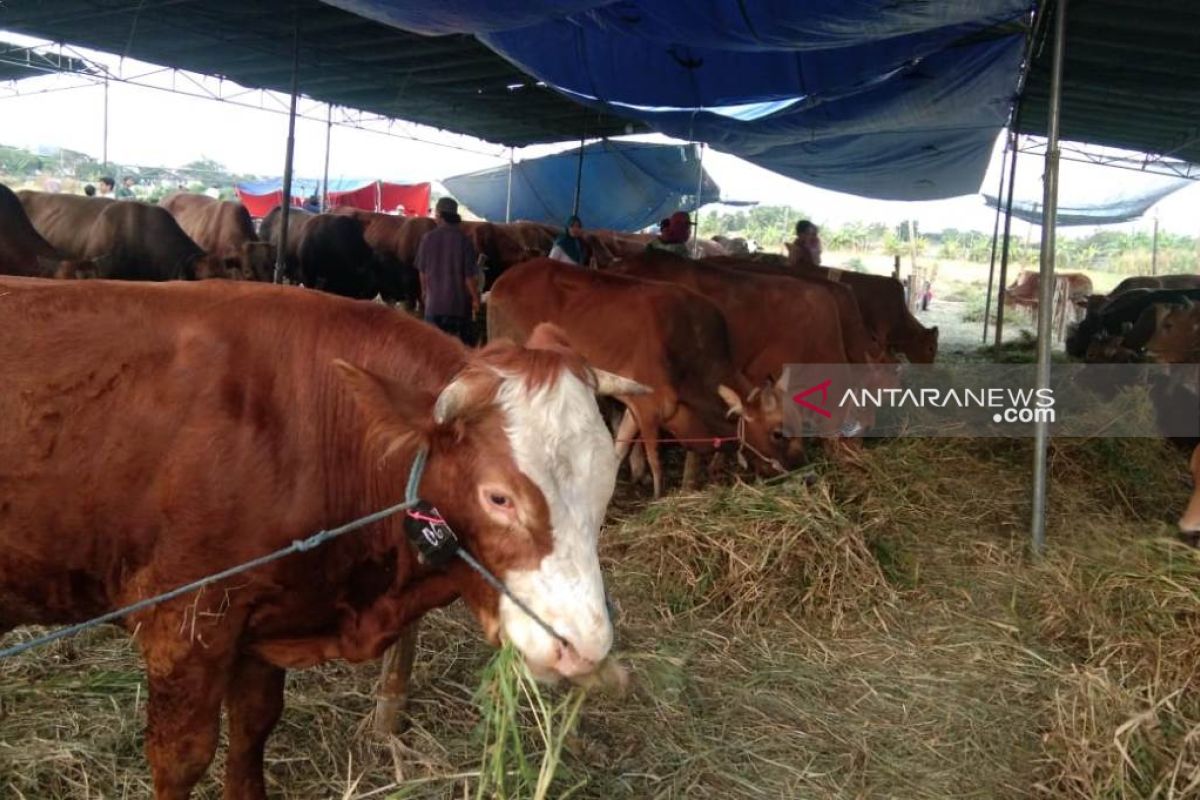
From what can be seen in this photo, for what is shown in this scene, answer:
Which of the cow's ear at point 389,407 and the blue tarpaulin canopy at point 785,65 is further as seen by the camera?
the blue tarpaulin canopy at point 785,65

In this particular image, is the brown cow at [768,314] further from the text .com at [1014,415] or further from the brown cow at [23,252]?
the brown cow at [23,252]

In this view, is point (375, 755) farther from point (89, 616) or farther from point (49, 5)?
point (49, 5)

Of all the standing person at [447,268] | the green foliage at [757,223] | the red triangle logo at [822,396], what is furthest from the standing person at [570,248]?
the green foliage at [757,223]

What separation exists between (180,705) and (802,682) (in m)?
2.59

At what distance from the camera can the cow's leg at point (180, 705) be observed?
240cm

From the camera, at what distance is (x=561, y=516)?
84.7 inches

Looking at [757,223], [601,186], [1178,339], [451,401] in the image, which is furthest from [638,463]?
[757,223]

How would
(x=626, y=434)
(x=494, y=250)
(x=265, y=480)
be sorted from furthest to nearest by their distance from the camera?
(x=494, y=250)
(x=626, y=434)
(x=265, y=480)

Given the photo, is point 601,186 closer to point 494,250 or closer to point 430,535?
point 494,250

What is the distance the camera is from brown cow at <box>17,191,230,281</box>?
35.1 feet

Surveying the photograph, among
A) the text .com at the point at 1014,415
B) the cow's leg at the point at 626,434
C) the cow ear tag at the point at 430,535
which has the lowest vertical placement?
the cow's leg at the point at 626,434

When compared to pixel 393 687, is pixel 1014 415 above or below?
above

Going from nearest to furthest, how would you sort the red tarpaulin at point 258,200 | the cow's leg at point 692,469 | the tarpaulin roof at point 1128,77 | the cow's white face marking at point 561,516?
1. the cow's white face marking at point 561,516
2. the cow's leg at point 692,469
3. the tarpaulin roof at point 1128,77
4. the red tarpaulin at point 258,200

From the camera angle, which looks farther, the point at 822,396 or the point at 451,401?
the point at 822,396
